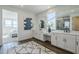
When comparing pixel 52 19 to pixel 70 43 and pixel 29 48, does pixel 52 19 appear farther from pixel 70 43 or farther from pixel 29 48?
pixel 29 48

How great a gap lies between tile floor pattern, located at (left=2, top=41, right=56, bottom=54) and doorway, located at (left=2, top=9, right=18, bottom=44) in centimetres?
22

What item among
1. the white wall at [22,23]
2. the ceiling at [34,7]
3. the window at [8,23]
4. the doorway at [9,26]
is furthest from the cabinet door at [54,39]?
the window at [8,23]

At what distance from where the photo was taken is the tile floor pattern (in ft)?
5.85

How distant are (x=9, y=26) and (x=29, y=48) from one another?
28.4 inches

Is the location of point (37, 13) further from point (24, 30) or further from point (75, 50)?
point (75, 50)

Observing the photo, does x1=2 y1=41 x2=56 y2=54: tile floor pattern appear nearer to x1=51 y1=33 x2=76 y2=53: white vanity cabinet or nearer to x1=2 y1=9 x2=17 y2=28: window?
x1=51 y1=33 x2=76 y2=53: white vanity cabinet

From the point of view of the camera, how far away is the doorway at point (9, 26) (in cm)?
178

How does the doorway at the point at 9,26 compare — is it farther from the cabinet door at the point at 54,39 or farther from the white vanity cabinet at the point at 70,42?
the white vanity cabinet at the point at 70,42

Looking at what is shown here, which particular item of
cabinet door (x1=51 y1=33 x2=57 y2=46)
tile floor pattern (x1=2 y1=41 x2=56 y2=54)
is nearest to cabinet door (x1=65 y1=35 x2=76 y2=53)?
cabinet door (x1=51 y1=33 x2=57 y2=46)

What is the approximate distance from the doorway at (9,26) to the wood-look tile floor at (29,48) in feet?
0.47

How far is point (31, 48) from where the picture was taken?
6.20 feet
